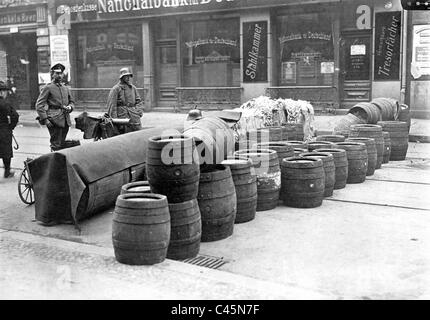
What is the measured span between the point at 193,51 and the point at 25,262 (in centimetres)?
1748

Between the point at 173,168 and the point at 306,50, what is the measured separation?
1539 centimetres

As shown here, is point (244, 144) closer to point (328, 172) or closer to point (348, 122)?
point (328, 172)

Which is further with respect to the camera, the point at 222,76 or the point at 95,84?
the point at 95,84

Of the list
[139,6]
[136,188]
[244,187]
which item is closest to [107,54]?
[139,6]

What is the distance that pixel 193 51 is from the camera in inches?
878

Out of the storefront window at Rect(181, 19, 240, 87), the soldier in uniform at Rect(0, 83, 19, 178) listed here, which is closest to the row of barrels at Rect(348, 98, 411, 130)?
the soldier in uniform at Rect(0, 83, 19, 178)

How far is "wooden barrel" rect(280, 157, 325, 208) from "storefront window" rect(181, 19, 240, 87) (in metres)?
13.7

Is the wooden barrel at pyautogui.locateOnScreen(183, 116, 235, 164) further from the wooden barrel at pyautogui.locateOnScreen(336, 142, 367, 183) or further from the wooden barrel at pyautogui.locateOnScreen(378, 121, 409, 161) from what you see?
the wooden barrel at pyautogui.locateOnScreen(378, 121, 409, 161)

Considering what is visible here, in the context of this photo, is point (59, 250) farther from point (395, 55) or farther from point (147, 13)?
point (147, 13)

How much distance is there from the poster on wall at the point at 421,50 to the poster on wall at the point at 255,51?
17.1ft

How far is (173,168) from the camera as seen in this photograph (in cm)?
570

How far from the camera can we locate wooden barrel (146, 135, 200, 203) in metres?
5.68

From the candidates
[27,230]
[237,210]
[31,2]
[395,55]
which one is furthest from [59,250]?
[31,2]

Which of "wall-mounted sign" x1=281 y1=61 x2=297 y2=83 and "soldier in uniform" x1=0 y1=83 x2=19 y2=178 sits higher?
"wall-mounted sign" x1=281 y1=61 x2=297 y2=83
